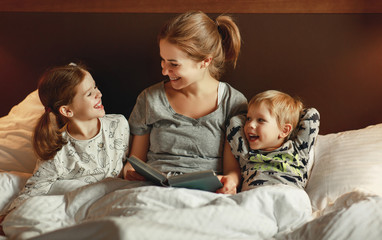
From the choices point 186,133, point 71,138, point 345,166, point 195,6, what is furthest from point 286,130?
point 71,138

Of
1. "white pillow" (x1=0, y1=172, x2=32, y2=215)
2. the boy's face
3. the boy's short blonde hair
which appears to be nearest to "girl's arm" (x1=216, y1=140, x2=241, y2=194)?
the boy's face

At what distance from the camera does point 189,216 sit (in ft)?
3.86

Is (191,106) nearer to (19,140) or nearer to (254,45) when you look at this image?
(254,45)

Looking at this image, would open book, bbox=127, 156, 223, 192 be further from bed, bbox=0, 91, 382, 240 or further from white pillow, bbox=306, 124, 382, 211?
white pillow, bbox=306, 124, 382, 211

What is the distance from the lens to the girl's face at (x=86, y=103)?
1647 mm

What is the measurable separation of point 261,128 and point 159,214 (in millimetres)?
594

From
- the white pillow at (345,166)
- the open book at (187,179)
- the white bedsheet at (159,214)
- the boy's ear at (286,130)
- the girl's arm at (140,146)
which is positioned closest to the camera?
the white bedsheet at (159,214)

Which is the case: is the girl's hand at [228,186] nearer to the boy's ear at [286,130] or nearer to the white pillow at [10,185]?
the boy's ear at [286,130]

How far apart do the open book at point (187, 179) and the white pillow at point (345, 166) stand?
1.37 feet

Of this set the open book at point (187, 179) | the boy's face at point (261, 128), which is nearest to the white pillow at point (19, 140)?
the open book at point (187, 179)

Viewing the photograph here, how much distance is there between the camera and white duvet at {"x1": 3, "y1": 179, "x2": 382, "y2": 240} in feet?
3.42

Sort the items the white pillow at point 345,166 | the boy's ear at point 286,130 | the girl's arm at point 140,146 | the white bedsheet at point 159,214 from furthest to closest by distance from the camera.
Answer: the girl's arm at point 140,146 < the boy's ear at point 286,130 < the white pillow at point 345,166 < the white bedsheet at point 159,214

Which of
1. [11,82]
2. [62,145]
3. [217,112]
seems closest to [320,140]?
[217,112]

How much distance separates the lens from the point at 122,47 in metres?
2.00
